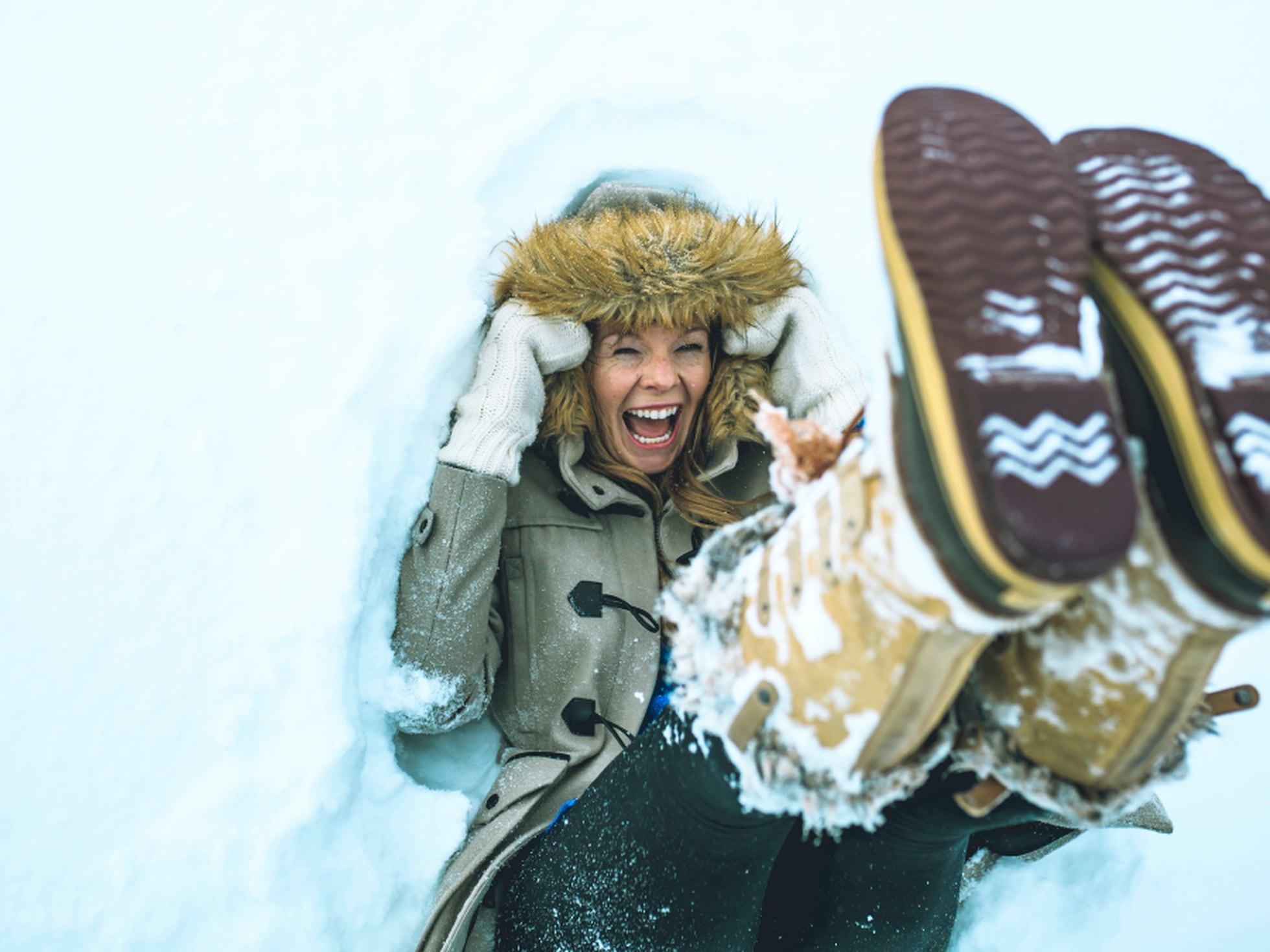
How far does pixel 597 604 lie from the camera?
1731mm

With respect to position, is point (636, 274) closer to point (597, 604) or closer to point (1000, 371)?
point (597, 604)

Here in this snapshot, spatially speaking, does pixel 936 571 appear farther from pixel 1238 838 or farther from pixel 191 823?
pixel 1238 838

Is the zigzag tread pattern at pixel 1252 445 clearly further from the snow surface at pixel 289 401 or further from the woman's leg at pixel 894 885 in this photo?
the woman's leg at pixel 894 885

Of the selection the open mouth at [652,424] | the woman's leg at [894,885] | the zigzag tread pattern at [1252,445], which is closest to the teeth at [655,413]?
the open mouth at [652,424]

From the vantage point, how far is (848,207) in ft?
6.84

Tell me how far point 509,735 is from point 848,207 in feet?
4.73

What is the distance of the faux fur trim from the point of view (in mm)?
1652

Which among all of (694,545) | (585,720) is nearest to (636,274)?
(694,545)

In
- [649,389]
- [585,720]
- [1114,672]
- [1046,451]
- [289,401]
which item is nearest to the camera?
[1046,451]

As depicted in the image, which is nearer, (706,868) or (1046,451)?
(1046,451)

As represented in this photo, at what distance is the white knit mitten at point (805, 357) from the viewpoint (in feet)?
5.80

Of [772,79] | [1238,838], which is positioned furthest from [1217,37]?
[1238,838]

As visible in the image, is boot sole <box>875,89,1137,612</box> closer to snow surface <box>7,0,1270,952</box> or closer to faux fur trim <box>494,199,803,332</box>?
snow surface <box>7,0,1270,952</box>

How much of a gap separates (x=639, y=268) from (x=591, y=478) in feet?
1.42
